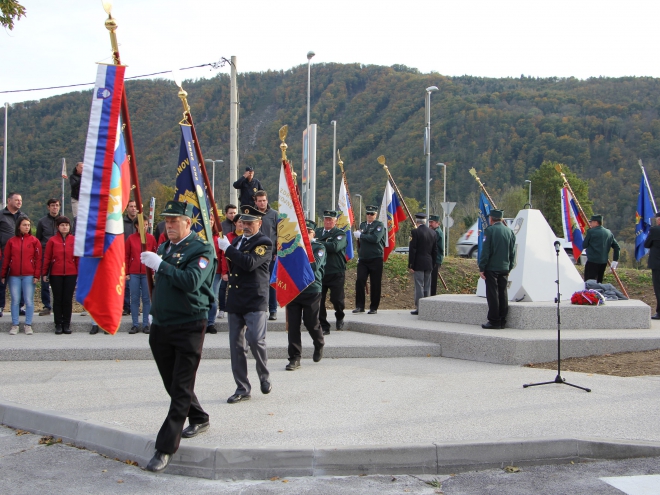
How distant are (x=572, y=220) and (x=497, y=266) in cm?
770

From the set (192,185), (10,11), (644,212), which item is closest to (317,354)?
(192,185)

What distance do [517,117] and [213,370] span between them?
70716mm

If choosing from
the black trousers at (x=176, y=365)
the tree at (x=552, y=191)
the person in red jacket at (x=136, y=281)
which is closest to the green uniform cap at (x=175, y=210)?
the black trousers at (x=176, y=365)

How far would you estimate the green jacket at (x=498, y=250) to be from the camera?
1098cm

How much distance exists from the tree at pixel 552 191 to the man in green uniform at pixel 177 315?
4306cm

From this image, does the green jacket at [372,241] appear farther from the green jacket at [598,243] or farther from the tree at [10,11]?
the tree at [10,11]

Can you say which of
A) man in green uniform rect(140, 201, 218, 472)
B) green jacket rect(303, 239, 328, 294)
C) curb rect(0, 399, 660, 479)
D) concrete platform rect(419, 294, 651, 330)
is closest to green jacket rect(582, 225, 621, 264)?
concrete platform rect(419, 294, 651, 330)

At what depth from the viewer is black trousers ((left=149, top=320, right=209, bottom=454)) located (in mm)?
5273

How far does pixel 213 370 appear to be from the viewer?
9391 millimetres

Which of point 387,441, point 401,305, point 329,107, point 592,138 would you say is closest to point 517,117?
point 592,138

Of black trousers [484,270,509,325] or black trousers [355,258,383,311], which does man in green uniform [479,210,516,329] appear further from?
black trousers [355,258,383,311]

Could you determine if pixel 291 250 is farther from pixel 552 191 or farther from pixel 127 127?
pixel 552 191

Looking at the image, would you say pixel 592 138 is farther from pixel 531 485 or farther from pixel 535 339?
pixel 531 485

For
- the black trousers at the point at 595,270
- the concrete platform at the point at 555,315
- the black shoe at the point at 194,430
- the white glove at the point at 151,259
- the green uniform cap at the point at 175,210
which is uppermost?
the green uniform cap at the point at 175,210
